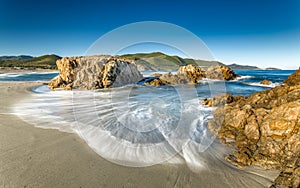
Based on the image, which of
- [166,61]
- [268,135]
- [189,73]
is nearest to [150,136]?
[268,135]

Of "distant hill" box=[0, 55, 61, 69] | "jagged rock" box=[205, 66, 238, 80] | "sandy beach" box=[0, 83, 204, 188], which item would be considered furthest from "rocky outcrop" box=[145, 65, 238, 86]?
"distant hill" box=[0, 55, 61, 69]

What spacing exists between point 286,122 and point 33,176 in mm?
5141

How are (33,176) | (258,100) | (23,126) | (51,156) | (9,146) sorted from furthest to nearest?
(258,100) → (23,126) → (9,146) → (51,156) → (33,176)

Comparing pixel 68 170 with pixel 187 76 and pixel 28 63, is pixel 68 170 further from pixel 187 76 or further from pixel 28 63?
pixel 28 63

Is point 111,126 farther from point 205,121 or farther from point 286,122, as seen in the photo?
point 286,122

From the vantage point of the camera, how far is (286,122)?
11.7 ft

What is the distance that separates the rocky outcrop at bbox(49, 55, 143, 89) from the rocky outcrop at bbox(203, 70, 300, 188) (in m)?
13.0

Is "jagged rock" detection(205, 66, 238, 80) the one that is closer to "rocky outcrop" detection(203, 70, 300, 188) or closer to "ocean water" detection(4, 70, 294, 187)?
"ocean water" detection(4, 70, 294, 187)

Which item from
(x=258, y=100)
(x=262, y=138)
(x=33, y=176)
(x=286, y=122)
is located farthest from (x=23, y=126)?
(x=258, y=100)

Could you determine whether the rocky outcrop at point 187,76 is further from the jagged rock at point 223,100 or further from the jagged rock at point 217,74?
the jagged rock at point 223,100

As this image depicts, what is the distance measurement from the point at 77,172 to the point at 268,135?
4.12 meters

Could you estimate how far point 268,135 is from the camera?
3703mm

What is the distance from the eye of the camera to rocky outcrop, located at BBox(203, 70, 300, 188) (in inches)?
119

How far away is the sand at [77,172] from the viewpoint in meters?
2.67
